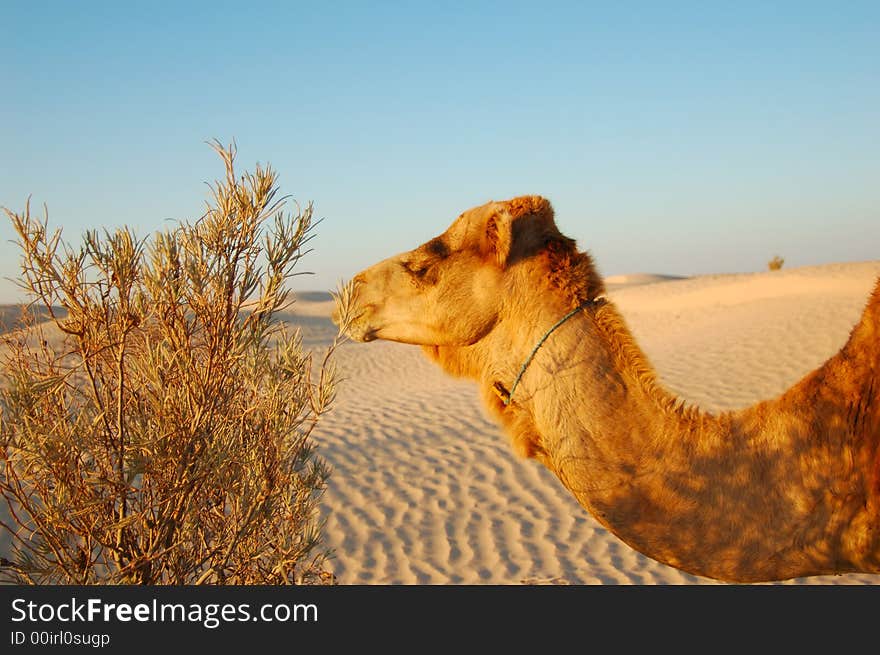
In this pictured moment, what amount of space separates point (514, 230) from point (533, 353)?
0.46m

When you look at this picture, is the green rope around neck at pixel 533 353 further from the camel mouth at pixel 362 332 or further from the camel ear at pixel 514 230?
the camel mouth at pixel 362 332

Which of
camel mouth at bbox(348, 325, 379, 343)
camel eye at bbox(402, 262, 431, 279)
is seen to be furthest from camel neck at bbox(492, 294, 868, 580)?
camel mouth at bbox(348, 325, 379, 343)

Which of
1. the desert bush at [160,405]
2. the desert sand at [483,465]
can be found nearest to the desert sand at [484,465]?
the desert sand at [483,465]

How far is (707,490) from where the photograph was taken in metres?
2.29

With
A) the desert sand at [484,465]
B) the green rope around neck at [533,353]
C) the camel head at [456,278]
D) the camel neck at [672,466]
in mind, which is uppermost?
the camel head at [456,278]

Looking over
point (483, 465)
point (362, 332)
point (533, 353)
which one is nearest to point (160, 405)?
point (362, 332)

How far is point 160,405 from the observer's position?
2.68m

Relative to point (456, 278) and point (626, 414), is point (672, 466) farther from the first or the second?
point (456, 278)

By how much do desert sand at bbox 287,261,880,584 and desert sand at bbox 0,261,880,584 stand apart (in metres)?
0.02

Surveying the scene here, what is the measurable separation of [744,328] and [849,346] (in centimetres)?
1760

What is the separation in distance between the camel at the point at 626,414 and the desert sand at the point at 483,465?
1.96ft

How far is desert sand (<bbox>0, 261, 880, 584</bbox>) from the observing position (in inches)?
266

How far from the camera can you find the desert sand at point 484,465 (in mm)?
6750

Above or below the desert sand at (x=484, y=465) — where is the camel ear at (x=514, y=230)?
above
